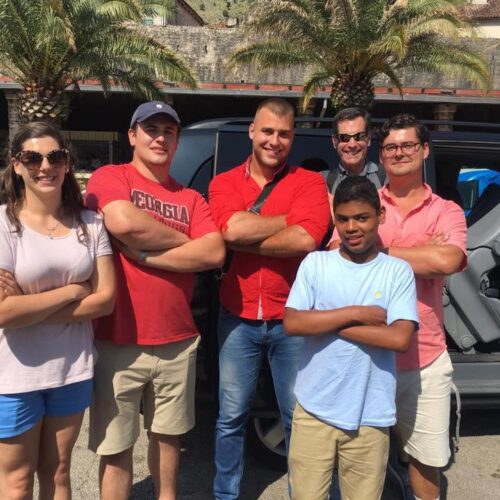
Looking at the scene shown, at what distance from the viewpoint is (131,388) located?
238cm

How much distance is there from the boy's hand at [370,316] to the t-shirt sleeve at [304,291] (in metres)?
0.20

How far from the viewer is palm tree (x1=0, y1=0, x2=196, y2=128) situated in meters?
9.66

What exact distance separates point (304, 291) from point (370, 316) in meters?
0.27

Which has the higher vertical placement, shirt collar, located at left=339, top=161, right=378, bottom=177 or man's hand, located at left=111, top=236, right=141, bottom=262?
shirt collar, located at left=339, top=161, right=378, bottom=177

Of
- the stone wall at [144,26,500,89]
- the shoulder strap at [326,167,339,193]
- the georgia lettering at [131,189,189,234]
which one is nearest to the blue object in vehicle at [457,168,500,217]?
the shoulder strap at [326,167,339,193]

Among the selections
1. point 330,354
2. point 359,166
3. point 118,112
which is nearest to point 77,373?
point 330,354

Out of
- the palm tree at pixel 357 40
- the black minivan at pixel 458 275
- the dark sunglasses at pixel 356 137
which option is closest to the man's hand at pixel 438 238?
the dark sunglasses at pixel 356 137

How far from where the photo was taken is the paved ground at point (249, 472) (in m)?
2.99

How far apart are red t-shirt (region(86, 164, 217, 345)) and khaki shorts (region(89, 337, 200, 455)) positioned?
2.7 inches

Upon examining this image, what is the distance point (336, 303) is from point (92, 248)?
1.01 m

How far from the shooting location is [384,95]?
14.2m

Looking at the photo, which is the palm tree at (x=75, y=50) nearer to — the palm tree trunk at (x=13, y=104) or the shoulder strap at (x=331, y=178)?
the palm tree trunk at (x=13, y=104)

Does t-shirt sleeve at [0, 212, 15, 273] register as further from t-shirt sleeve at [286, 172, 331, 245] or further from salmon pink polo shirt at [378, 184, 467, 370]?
salmon pink polo shirt at [378, 184, 467, 370]

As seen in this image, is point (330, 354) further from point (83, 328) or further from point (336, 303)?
point (83, 328)
